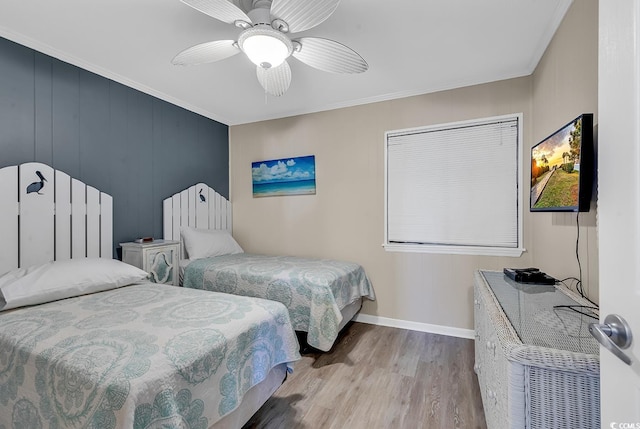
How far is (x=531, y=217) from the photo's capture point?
250 centimetres

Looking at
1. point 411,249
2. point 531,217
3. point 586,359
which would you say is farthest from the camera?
point 411,249

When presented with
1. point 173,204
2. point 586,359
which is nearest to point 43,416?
point 586,359

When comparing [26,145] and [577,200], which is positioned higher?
[26,145]

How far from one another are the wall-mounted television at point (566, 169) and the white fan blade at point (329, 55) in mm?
1181

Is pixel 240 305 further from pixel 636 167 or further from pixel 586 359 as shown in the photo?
pixel 636 167


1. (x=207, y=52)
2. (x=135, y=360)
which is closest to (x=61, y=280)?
(x=135, y=360)

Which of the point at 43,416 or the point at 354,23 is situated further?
the point at 354,23

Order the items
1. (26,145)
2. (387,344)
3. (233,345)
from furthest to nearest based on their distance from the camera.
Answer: (387,344) < (26,145) < (233,345)

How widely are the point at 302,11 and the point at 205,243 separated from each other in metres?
2.53

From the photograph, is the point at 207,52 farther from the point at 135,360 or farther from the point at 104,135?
the point at 135,360

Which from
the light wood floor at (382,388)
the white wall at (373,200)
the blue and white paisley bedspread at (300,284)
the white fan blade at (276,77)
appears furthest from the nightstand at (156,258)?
the white fan blade at (276,77)

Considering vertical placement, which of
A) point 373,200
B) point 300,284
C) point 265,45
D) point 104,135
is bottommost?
point 300,284

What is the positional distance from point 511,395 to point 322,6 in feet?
5.93

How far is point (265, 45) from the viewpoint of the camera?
1.65 meters
